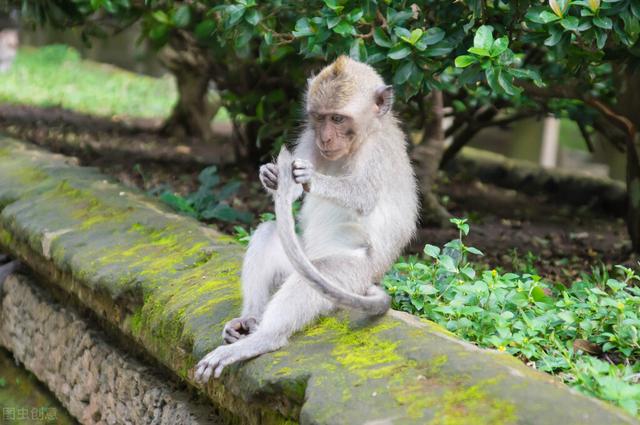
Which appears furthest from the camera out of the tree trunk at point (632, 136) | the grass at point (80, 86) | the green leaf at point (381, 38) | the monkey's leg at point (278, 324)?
the grass at point (80, 86)

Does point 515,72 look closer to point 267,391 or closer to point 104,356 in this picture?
point 267,391

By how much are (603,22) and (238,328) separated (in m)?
2.19

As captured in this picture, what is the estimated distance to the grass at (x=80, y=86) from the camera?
40.0 ft

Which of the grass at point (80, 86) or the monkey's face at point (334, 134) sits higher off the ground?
the monkey's face at point (334, 134)

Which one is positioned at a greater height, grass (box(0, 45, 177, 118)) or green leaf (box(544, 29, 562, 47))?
green leaf (box(544, 29, 562, 47))

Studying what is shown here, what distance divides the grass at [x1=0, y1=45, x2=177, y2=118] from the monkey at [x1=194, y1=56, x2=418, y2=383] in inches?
317

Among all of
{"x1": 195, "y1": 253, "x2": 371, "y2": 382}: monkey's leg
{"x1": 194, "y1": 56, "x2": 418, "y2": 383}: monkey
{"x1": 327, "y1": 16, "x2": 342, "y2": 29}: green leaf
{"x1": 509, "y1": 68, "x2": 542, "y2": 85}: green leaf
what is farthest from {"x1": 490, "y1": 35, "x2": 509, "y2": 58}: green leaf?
{"x1": 195, "y1": 253, "x2": 371, "y2": 382}: monkey's leg

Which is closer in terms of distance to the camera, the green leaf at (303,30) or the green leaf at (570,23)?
the green leaf at (570,23)

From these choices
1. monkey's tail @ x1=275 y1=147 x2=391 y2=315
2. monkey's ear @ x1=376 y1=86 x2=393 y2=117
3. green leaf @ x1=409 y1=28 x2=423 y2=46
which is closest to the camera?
monkey's tail @ x1=275 y1=147 x2=391 y2=315

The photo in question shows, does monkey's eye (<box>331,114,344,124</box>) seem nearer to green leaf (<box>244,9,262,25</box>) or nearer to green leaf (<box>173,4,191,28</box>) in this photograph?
green leaf (<box>244,9,262,25</box>)

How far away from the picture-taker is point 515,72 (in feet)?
14.9

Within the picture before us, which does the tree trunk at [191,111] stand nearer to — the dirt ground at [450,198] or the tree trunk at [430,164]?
the dirt ground at [450,198]

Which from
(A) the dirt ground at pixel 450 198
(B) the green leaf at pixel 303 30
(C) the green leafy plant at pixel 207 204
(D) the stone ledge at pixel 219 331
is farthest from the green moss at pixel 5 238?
(B) the green leaf at pixel 303 30

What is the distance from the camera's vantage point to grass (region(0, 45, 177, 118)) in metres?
12.2
